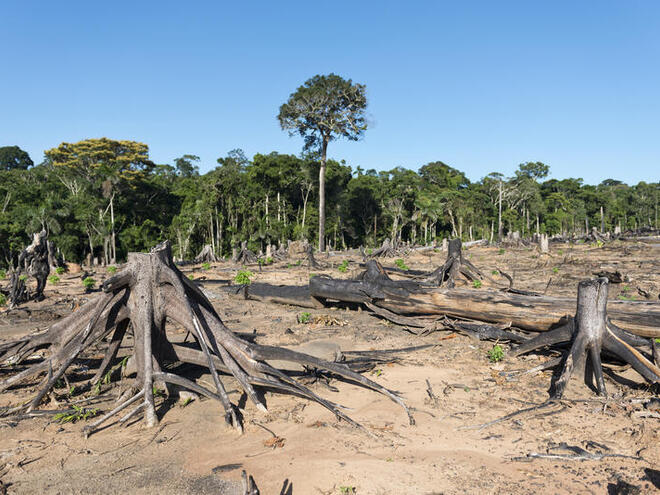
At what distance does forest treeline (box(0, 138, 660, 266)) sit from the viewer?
33.0 metres

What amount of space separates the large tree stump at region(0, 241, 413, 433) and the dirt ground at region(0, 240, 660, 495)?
33 cm

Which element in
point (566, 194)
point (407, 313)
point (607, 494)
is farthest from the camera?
point (566, 194)

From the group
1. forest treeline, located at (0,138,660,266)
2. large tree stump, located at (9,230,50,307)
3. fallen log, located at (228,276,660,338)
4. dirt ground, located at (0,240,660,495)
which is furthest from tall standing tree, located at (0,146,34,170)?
dirt ground, located at (0,240,660,495)

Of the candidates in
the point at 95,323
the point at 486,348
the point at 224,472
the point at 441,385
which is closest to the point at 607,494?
the point at 441,385

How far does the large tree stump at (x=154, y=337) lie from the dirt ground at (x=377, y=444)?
1.10ft

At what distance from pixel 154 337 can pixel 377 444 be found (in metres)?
2.67

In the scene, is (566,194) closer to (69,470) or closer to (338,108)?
(338,108)

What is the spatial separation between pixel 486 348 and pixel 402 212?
41.5 meters

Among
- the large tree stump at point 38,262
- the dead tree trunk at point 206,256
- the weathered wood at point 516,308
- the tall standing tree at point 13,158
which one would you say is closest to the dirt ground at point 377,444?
the weathered wood at point 516,308

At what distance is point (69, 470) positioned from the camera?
3.31 meters

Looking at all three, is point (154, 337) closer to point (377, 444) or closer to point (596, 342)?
point (377, 444)

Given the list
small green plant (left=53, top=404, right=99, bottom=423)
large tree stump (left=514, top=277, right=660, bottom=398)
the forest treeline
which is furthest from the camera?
the forest treeline

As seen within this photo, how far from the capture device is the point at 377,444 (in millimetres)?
3789

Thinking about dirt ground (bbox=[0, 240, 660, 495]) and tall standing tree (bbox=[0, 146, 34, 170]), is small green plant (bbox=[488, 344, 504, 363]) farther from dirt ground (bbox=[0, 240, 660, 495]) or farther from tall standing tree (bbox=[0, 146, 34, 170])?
tall standing tree (bbox=[0, 146, 34, 170])
